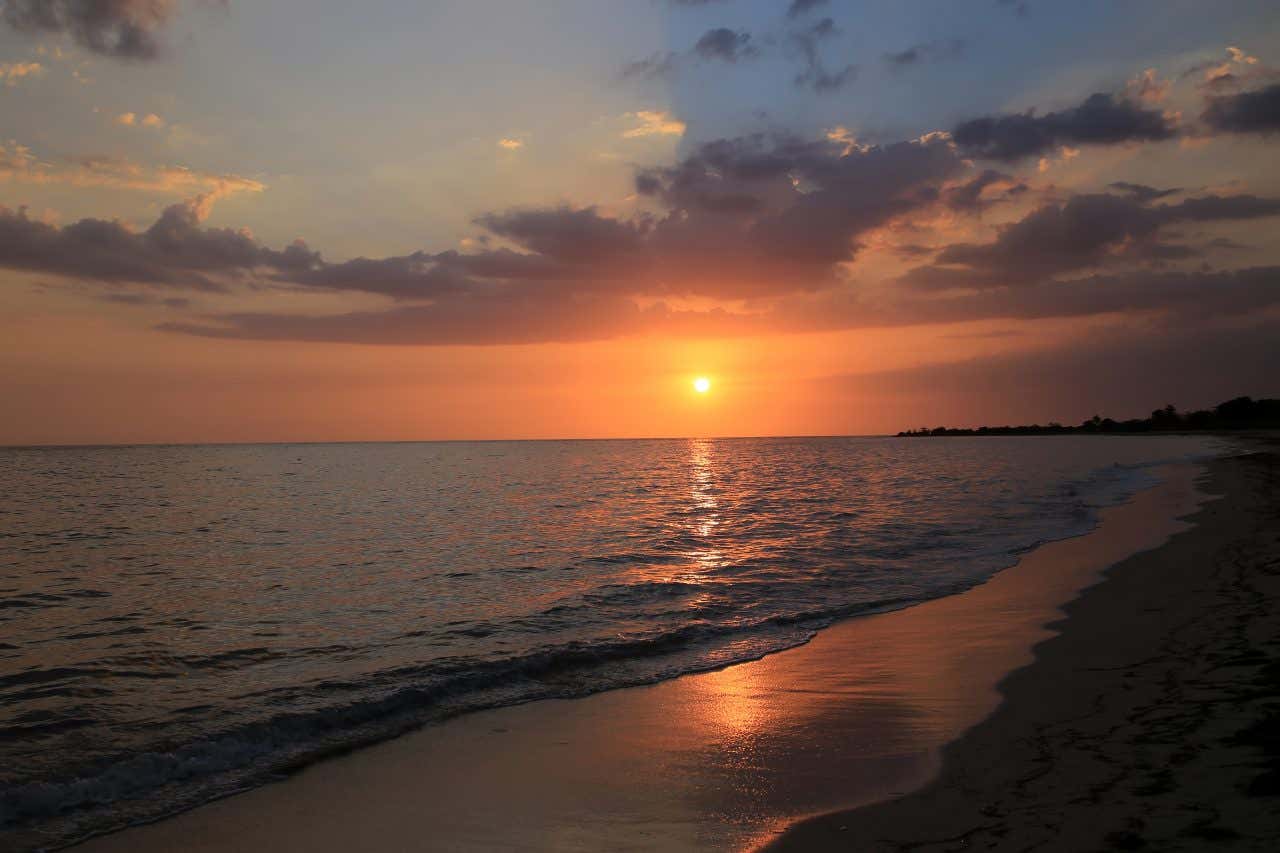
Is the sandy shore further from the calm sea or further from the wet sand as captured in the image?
the calm sea

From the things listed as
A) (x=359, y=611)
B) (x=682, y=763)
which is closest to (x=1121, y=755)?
(x=682, y=763)

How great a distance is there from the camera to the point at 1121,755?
6727 mm

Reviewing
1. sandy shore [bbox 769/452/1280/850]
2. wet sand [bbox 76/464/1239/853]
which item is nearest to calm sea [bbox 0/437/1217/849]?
wet sand [bbox 76/464/1239/853]

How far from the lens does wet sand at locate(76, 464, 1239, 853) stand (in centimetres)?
640

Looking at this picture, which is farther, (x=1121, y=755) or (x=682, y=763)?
(x=682, y=763)

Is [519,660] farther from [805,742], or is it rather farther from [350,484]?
[350,484]

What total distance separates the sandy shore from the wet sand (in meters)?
0.14

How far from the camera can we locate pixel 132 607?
16453 millimetres

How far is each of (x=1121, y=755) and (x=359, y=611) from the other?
526 inches

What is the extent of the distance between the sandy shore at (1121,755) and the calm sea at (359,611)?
5.04 metres

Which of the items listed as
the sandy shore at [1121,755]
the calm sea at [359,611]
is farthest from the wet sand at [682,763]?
the calm sea at [359,611]

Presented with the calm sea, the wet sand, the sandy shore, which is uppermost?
the sandy shore

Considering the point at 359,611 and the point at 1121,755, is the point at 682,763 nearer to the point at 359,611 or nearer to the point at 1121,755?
the point at 1121,755

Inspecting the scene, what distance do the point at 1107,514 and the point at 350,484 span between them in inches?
2052
